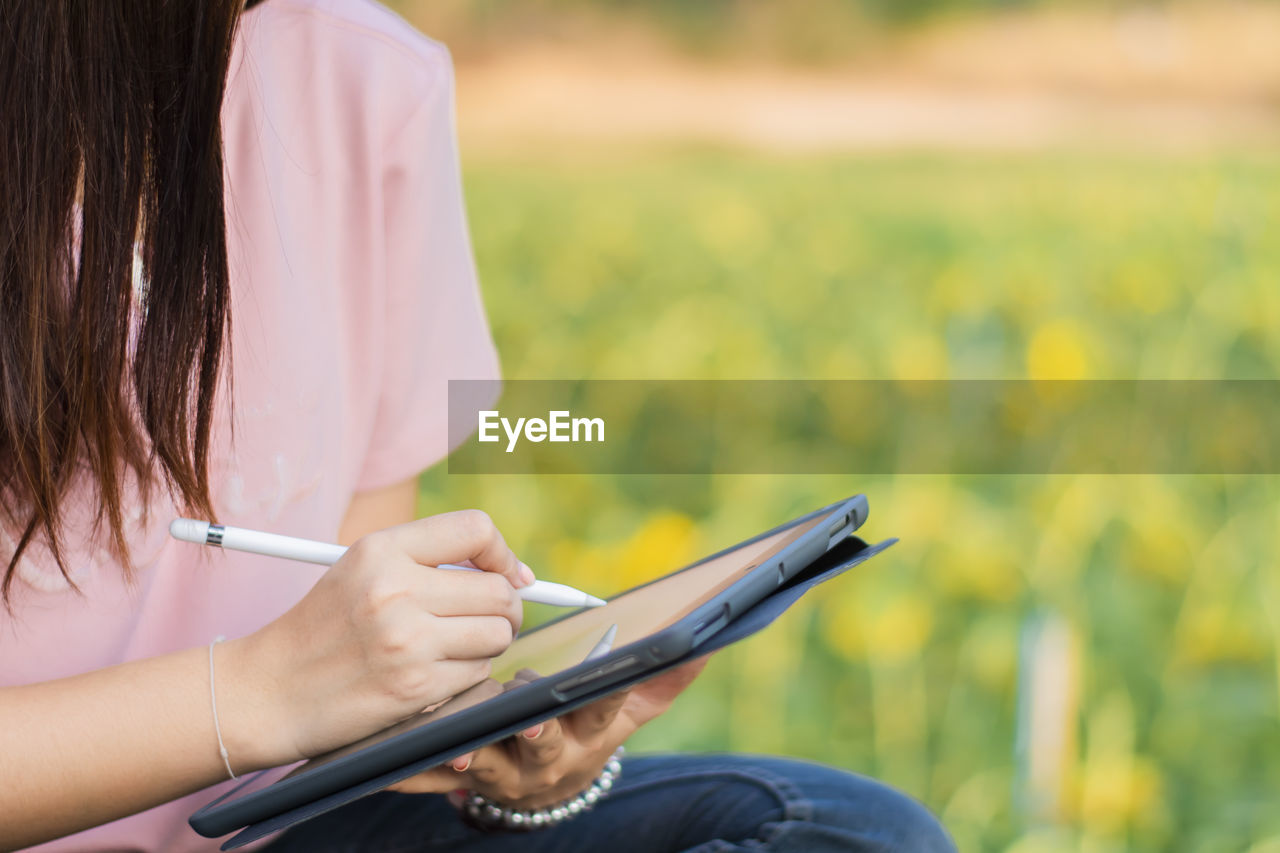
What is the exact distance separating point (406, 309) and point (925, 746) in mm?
648

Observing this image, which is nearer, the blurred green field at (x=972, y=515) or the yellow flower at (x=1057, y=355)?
the blurred green field at (x=972, y=515)

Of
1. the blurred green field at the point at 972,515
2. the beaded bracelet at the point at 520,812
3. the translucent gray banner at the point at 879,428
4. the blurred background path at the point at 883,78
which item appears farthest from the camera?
the blurred background path at the point at 883,78

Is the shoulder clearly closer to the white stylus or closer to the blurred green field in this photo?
the white stylus

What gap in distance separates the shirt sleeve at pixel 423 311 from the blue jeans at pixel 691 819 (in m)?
0.22

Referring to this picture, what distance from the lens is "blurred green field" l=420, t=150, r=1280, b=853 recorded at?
1.09 m

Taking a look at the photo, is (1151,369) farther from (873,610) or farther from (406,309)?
(406,309)

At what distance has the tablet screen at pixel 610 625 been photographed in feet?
1.67

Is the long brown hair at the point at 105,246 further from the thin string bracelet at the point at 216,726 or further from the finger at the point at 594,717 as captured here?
the finger at the point at 594,717

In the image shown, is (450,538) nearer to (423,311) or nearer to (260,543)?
(260,543)

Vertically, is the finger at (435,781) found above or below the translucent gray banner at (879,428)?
above

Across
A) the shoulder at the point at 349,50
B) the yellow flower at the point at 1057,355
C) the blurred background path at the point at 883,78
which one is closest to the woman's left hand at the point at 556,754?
the shoulder at the point at 349,50

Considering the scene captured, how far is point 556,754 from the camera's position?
58 centimetres

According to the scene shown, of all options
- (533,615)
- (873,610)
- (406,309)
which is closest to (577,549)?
(533,615)

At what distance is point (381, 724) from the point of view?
1.62 feet
